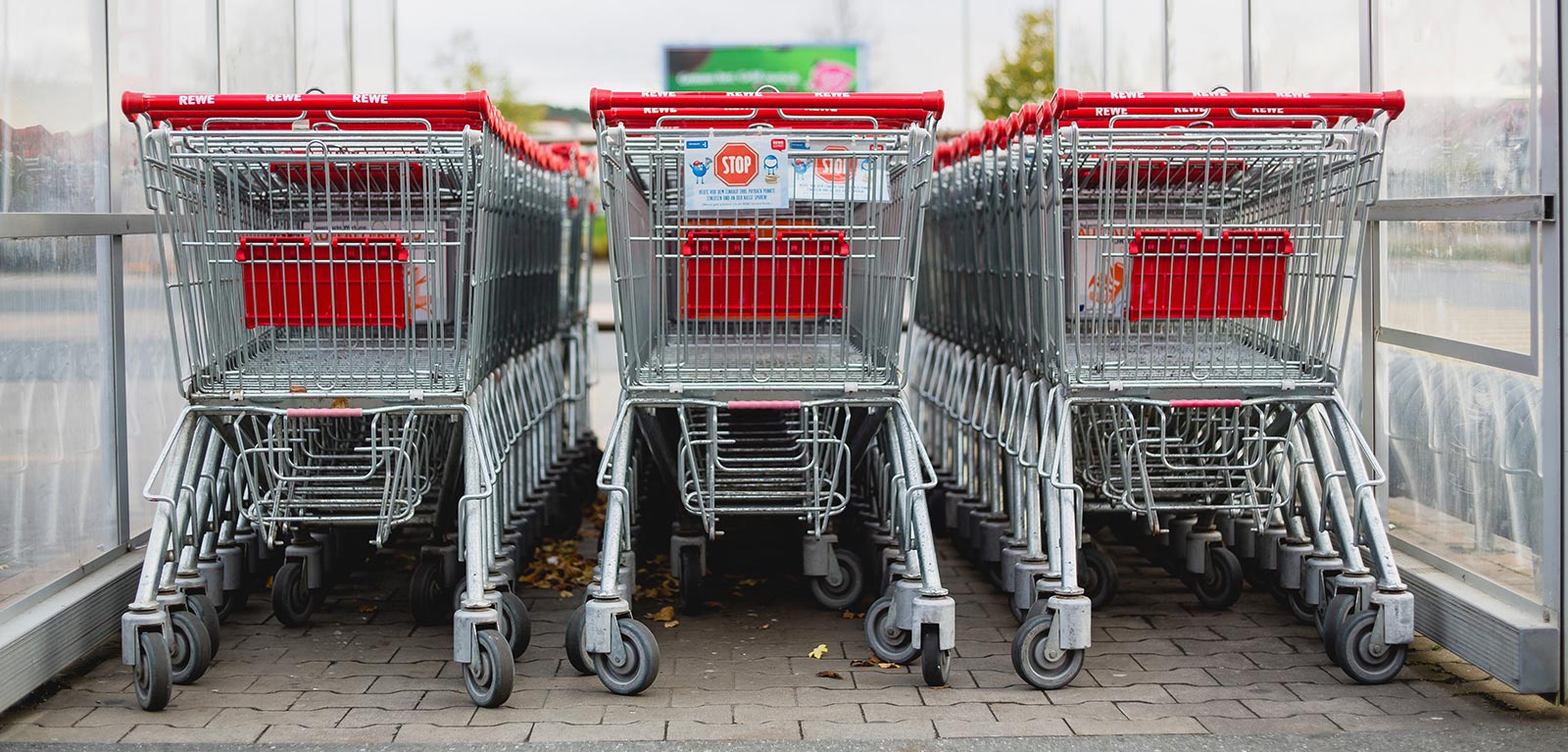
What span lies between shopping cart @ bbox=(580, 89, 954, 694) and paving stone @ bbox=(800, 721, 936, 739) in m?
0.36

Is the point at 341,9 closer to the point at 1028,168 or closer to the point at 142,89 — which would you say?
the point at 142,89

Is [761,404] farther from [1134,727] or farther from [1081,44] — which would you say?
[1081,44]

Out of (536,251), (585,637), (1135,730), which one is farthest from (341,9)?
(1135,730)

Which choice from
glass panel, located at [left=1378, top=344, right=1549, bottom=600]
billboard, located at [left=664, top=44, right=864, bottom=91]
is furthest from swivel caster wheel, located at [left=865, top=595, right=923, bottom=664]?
billboard, located at [left=664, top=44, right=864, bottom=91]

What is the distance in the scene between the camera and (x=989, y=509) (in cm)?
666

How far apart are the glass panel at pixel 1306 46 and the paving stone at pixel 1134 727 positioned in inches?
91.3

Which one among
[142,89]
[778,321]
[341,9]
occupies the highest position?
[341,9]

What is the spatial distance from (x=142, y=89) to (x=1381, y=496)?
4.65 meters

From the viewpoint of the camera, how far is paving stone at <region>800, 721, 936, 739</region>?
174 inches

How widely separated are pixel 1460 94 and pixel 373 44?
20.6ft

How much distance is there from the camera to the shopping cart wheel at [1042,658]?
15.8ft

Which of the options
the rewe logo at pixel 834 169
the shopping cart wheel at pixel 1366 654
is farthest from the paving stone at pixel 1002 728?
the rewe logo at pixel 834 169

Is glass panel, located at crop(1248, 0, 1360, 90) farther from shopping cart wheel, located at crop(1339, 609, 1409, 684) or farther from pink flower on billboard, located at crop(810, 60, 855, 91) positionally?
pink flower on billboard, located at crop(810, 60, 855, 91)

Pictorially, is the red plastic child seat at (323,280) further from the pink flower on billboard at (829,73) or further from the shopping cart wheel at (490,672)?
the pink flower on billboard at (829,73)
